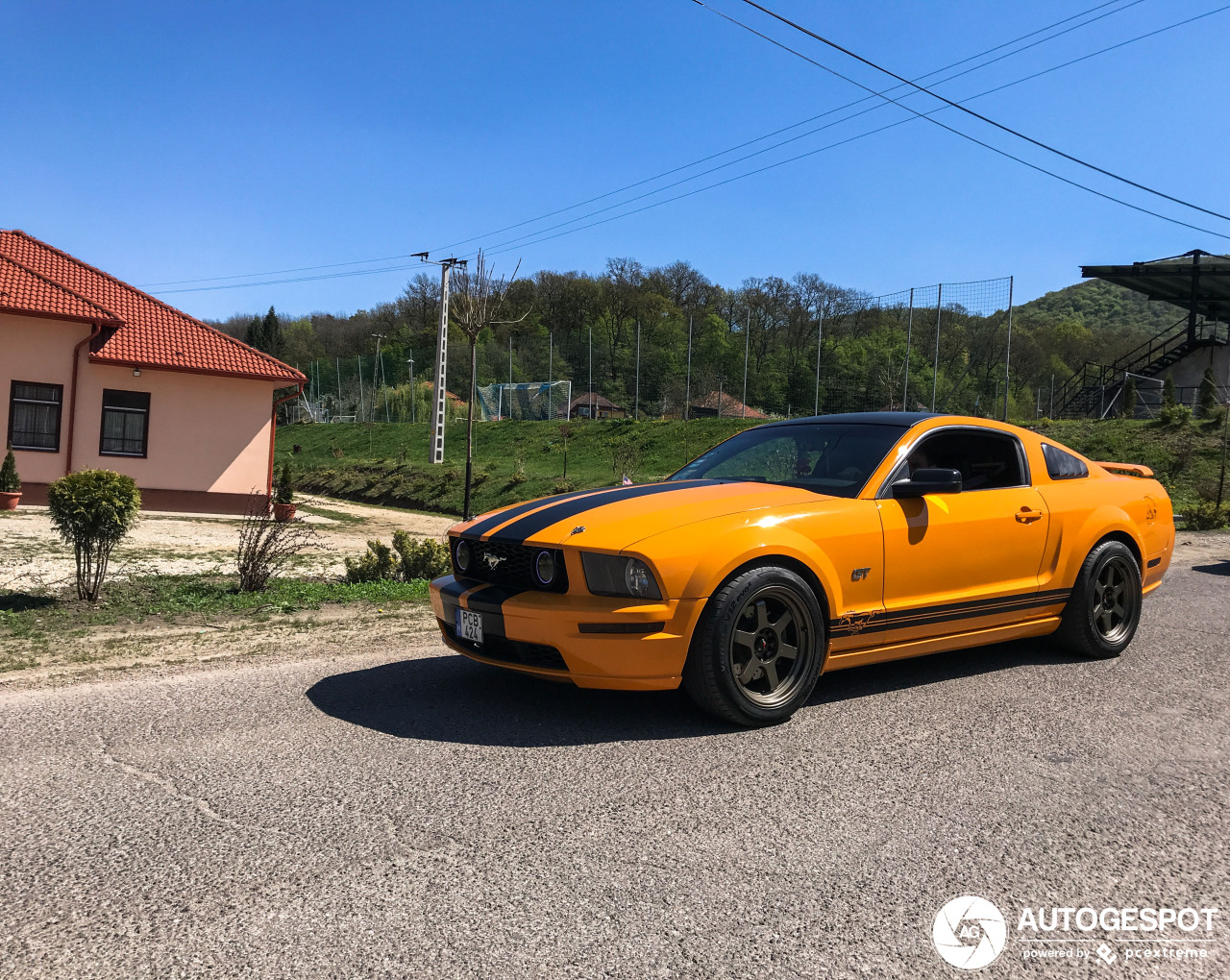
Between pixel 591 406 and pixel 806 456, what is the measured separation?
113ft

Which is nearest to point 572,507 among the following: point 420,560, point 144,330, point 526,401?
point 420,560

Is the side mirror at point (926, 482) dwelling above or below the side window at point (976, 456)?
below

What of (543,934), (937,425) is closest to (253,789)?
(543,934)

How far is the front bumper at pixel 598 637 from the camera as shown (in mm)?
4227

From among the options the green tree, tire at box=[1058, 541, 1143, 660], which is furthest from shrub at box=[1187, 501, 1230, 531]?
tire at box=[1058, 541, 1143, 660]

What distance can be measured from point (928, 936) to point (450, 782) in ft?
6.14

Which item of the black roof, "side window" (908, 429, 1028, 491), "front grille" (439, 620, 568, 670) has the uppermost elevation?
the black roof

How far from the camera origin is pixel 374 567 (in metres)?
9.92

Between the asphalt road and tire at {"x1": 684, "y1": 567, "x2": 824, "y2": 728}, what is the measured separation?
0.15m

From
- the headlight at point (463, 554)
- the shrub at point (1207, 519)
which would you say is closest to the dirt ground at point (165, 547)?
the headlight at point (463, 554)

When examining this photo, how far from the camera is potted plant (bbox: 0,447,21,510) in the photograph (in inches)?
698

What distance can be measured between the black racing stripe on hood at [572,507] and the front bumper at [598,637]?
34cm

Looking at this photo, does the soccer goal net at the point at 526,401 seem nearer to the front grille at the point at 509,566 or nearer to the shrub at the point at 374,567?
the shrub at the point at 374,567

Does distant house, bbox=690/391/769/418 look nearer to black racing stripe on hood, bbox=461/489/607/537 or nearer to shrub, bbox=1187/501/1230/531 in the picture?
shrub, bbox=1187/501/1230/531
